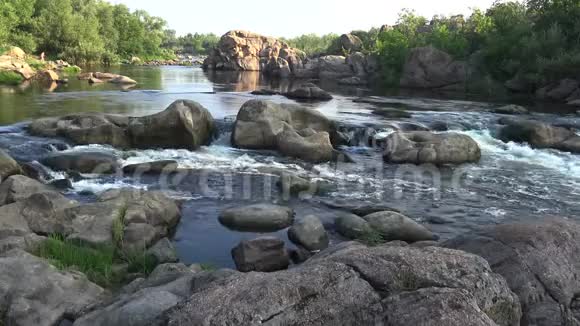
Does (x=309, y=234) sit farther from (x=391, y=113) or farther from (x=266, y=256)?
(x=391, y=113)

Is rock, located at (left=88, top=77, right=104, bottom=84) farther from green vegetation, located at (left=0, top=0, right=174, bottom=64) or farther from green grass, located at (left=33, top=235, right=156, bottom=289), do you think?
green grass, located at (left=33, top=235, right=156, bottom=289)

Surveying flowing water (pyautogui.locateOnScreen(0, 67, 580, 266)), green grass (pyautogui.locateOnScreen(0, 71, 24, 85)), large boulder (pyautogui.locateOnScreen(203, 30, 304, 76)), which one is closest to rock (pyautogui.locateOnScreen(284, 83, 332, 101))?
flowing water (pyautogui.locateOnScreen(0, 67, 580, 266))

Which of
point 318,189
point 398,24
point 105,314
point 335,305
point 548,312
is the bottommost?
point 318,189

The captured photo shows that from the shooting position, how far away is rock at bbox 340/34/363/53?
84.2 meters

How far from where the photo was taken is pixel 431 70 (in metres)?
50.0

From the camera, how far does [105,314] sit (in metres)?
4.70

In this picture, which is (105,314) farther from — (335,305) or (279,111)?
(279,111)

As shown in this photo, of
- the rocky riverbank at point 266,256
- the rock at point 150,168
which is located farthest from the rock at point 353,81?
the rock at point 150,168

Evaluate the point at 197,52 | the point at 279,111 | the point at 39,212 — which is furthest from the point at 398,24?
the point at 197,52

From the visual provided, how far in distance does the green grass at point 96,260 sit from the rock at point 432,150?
11.0 m

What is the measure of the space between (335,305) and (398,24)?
80.5 m

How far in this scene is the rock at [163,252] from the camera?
27.4ft

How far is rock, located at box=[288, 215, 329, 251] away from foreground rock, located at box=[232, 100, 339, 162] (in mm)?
6636

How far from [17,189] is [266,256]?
609 centimetres
